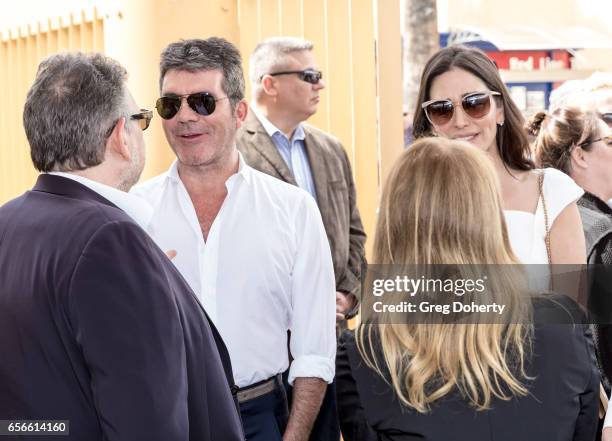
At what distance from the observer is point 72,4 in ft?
18.1

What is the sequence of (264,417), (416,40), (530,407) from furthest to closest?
1. (416,40)
2. (264,417)
3. (530,407)

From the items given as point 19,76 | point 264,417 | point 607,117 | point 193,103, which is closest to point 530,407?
point 264,417

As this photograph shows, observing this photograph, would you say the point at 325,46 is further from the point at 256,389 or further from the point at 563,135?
the point at 256,389

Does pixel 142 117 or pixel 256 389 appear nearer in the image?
pixel 142 117

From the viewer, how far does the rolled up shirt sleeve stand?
320cm

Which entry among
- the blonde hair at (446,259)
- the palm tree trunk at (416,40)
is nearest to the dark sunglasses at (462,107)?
the blonde hair at (446,259)

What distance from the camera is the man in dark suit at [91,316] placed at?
2037mm

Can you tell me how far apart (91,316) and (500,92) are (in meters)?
1.94

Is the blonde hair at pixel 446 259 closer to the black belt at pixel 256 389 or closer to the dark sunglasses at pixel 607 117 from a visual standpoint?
the black belt at pixel 256 389

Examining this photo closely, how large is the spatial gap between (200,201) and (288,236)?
351mm

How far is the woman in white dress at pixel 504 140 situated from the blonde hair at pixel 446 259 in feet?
2.86

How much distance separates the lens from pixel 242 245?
3.23 meters

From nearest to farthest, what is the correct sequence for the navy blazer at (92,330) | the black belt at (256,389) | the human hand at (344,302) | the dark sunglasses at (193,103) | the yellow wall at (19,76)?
1. the navy blazer at (92,330)
2. the black belt at (256,389)
3. the dark sunglasses at (193,103)
4. the human hand at (344,302)
5. the yellow wall at (19,76)

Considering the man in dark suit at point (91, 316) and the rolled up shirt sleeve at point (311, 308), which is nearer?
the man in dark suit at point (91, 316)
